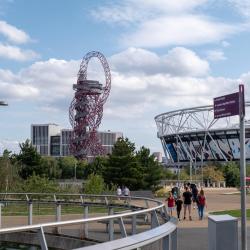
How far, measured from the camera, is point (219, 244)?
320 inches

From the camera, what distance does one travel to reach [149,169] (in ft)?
232

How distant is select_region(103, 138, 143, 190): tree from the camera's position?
6616 centimetres

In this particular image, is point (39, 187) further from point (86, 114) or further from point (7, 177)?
point (86, 114)

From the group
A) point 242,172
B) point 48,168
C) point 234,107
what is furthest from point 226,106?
point 48,168

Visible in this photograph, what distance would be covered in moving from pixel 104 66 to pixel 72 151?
33.8m

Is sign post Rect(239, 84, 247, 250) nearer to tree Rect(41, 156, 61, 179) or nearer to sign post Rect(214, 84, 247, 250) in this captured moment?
sign post Rect(214, 84, 247, 250)

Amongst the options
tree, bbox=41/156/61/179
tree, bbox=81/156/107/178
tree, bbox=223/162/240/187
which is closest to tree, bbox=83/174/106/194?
tree, bbox=41/156/61/179

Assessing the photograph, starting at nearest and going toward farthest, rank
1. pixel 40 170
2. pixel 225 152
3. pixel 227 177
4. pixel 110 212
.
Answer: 1. pixel 110 212
2. pixel 40 170
3. pixel 227 177
4. pixel 225 152

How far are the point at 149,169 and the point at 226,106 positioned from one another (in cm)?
6117

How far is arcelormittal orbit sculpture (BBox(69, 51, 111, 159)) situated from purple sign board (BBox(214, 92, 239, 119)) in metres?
158

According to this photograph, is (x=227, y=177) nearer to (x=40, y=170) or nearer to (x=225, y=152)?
(x=225, y=152)

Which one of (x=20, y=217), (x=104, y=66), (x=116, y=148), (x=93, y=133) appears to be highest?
(x=104, y=66)

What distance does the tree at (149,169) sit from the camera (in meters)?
69.4

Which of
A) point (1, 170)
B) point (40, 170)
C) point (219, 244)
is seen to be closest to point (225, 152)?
point (40, 170)
